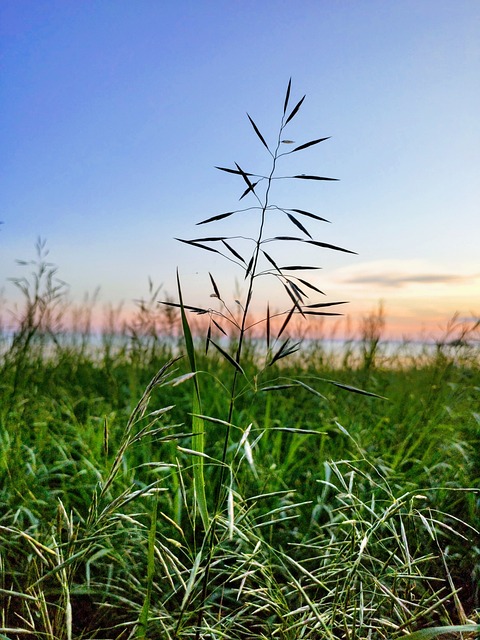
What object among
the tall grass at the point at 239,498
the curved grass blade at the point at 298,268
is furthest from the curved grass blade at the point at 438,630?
the curved grass blade at the point at 298,268

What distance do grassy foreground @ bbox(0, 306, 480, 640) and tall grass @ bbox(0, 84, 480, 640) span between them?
0.01 m

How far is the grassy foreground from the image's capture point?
5.07ft

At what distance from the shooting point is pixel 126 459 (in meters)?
2.86

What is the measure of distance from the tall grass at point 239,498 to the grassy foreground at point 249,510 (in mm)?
13

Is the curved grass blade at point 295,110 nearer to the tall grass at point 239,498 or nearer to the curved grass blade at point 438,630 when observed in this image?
the tall grass at point 239,498

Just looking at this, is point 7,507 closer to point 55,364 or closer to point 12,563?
point 12,563

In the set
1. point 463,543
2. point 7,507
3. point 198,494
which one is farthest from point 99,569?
point 463,543

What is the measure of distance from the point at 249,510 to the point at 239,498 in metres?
0.18

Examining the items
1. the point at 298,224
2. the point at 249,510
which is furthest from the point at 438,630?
the point at 298,224

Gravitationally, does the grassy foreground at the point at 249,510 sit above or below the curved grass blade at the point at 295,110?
below

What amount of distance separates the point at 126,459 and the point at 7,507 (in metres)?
0.52

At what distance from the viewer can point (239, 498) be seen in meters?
1.65

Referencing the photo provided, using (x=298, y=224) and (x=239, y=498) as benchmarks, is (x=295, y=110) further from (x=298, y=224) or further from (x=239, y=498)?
(x=239, y=498)

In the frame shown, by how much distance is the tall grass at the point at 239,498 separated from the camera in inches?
55.6
